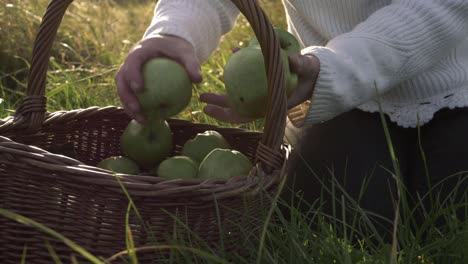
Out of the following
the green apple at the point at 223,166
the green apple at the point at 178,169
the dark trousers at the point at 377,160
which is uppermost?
the green apple at the point at 223,166

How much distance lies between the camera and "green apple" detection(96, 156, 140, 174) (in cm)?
163

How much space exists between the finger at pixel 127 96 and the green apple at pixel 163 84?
1cm

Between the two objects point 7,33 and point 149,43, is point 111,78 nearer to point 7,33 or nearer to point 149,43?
point 7,33

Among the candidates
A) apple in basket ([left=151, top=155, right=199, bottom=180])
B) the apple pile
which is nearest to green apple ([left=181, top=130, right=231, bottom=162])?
the apple pile

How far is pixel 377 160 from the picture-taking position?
170 cm

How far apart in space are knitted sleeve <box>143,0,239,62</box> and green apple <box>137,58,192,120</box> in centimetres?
13

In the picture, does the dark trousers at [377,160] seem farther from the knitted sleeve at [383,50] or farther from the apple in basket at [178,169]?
the apple in basket at [178,169]

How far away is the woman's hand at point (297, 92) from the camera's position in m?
1.42

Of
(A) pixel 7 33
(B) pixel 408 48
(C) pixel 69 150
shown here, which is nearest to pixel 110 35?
(A) pixel 7 33

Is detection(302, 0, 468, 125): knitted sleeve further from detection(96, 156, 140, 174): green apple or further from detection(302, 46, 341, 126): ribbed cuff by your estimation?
detection(96, 156, 140, 174): green apple

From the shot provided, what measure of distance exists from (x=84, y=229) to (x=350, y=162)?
0.67 metres

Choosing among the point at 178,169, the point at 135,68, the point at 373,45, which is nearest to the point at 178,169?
the point at 178,169

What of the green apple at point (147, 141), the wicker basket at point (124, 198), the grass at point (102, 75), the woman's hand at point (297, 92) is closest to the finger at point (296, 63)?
the woman's hand at point (297, 92)

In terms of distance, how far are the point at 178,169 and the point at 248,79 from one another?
242mm
